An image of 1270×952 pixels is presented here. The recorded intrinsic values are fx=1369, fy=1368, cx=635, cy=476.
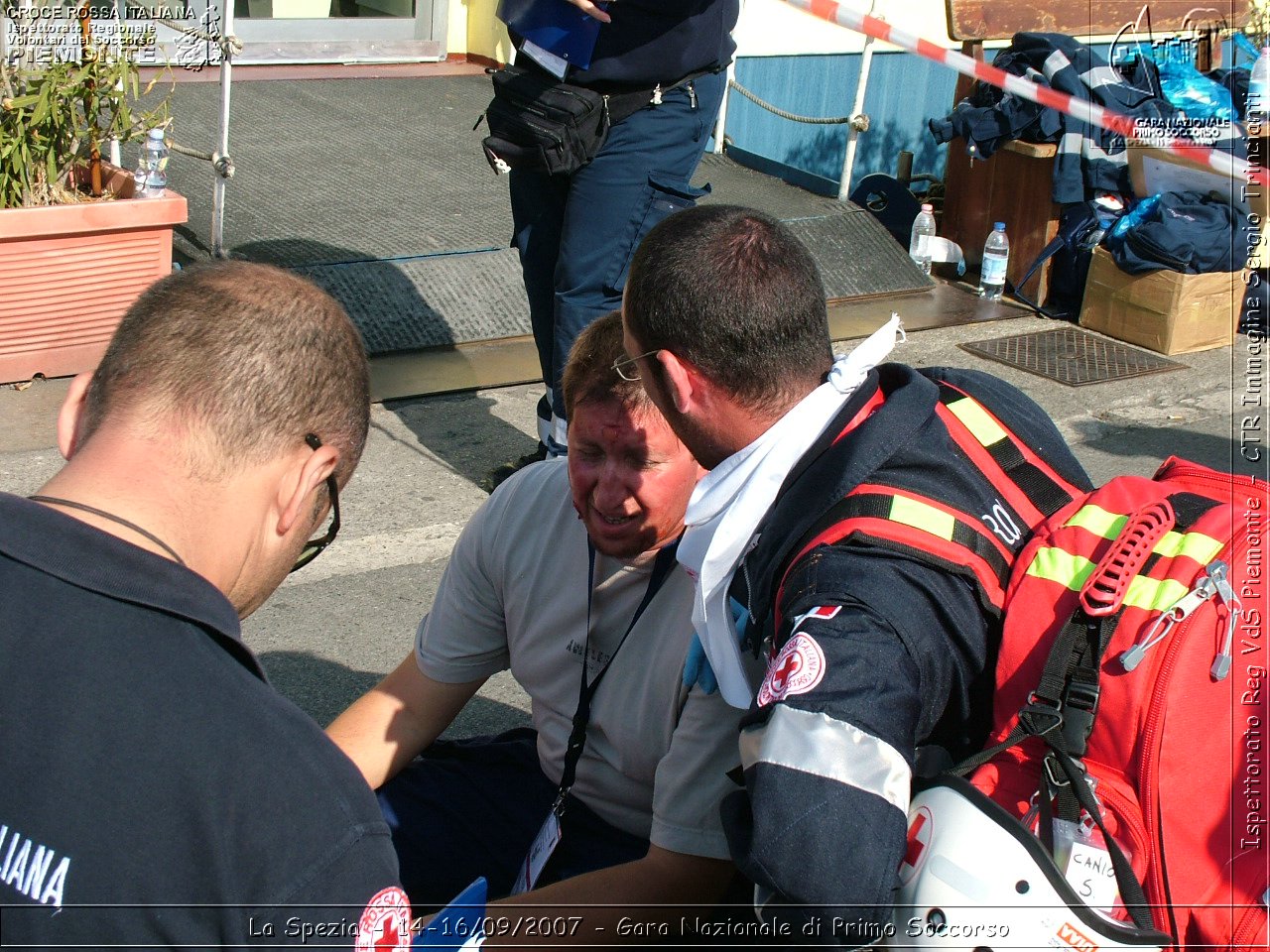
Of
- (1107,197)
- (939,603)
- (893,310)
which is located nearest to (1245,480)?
(939,603)

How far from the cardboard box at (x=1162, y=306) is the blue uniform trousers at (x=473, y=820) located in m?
4.72

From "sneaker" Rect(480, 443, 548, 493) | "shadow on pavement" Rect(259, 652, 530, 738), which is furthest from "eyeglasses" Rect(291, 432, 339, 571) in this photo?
"sneaker" Rect(480, 443, 548, 493)

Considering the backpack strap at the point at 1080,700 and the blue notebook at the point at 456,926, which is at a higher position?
the backpack strap at the point at 1080,700

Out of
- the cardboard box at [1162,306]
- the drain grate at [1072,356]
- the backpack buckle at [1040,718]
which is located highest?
the backpack buckle at [1040,718]

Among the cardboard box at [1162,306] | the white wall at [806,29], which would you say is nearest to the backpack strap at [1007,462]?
the cardboard box at [1162,306]

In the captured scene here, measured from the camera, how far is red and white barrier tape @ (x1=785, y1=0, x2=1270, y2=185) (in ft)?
19.8

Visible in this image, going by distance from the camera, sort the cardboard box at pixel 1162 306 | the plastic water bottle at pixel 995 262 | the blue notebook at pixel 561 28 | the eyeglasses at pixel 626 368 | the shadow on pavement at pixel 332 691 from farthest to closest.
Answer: the plastic water bottle at pixel 995 262 → the cardboard box at pixel 1162 306 → the blue notebook at pixel 561 28 → the shadow on pavement at pixel 332 691 → the eyeglasses at pixel 626 368

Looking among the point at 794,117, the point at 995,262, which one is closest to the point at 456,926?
the point at 995,262

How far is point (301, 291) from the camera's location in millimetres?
1549

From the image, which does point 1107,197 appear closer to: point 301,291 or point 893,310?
point 893,310

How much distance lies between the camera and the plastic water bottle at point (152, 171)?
16.8ft

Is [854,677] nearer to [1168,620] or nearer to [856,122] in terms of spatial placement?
[1168,620]

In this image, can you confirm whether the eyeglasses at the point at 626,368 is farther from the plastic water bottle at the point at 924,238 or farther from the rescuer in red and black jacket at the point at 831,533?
the plastic water bottle at the point at 924,238

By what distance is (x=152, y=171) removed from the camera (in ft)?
16.9
